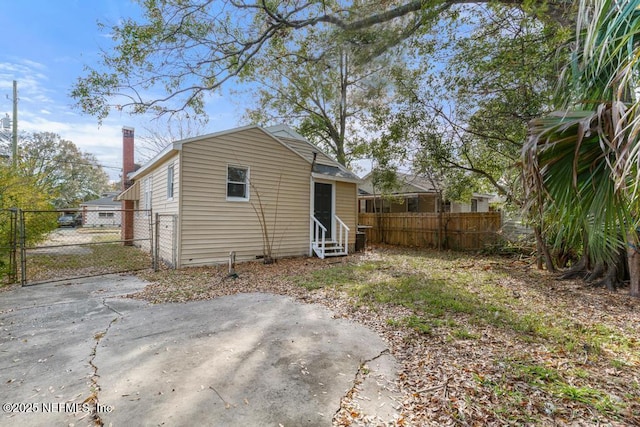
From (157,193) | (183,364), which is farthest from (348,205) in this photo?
(183,364)

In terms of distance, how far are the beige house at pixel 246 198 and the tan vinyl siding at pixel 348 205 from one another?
0.04 metres

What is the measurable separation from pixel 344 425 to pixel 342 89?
17211 millimetres

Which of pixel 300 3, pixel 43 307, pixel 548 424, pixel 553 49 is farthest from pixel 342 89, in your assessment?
pixel 548 424

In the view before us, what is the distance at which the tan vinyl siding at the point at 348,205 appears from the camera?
10797 mm

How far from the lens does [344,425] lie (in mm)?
1985

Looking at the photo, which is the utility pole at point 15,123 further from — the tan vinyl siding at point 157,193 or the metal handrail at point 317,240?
the metal handrail at point 317,240

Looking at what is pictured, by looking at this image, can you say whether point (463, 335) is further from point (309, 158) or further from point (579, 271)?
point (309, 158)

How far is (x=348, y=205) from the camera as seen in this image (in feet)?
36.3

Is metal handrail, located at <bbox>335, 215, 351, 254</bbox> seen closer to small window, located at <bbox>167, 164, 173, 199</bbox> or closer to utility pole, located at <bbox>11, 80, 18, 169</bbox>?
small window, located at <bbox>167, 164, 173, 199</bbox>

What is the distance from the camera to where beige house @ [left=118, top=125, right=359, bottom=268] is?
748 cm

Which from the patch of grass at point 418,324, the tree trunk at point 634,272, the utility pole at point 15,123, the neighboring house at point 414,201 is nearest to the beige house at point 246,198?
the patch of grass at point 418,324

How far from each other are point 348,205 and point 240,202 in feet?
14.2

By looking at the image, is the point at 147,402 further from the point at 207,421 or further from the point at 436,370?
the point at 436,370

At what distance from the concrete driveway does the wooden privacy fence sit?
898 centimetres
